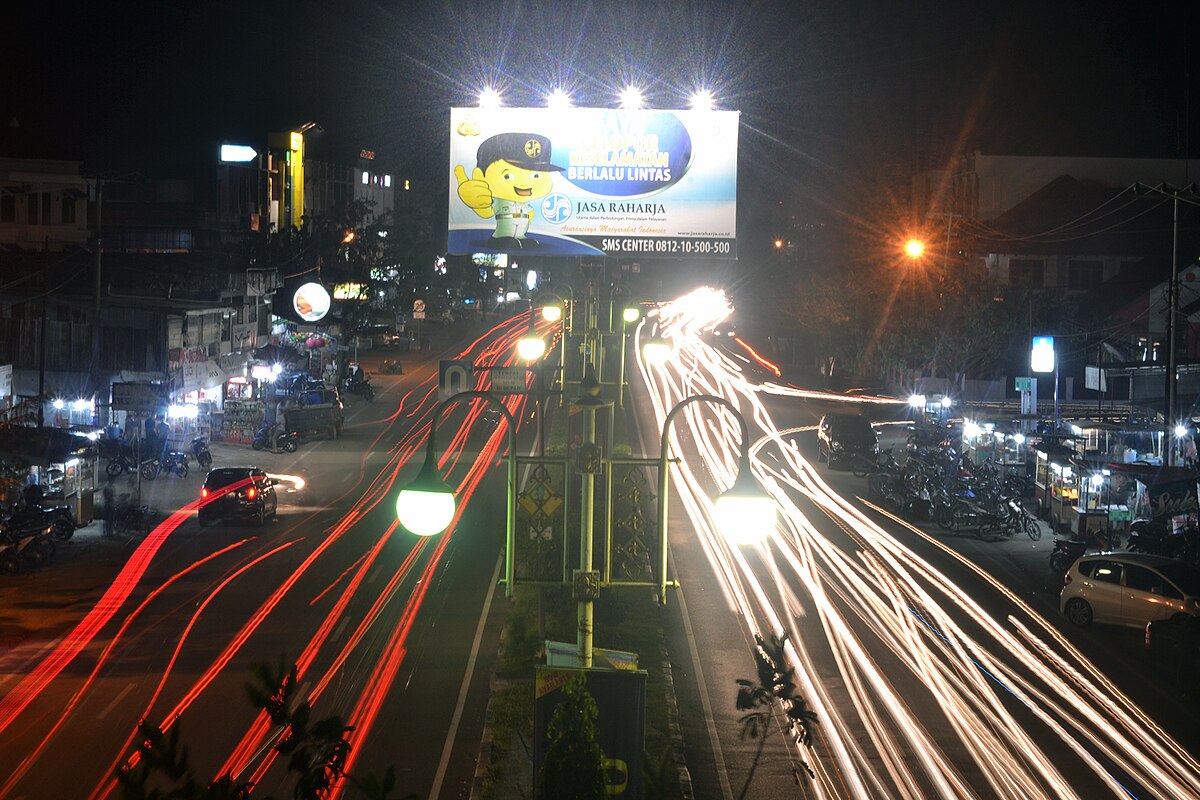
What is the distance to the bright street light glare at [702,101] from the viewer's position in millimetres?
18984

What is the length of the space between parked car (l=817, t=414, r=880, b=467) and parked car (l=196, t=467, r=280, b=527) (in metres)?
17.3

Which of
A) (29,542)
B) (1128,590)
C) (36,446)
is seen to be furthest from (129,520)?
(1128,590)

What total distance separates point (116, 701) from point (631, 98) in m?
11.3

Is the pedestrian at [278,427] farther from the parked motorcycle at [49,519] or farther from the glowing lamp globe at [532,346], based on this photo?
the glowing lamp globe at [532,346]

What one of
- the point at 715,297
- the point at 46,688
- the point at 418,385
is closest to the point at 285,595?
the point at 46,688

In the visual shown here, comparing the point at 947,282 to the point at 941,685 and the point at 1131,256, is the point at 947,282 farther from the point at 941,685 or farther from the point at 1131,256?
the point at 941,685

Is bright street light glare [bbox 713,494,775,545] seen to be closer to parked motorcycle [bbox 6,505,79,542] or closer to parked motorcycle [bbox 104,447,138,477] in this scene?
parked motorcycle [bbox 6,505,79,542]

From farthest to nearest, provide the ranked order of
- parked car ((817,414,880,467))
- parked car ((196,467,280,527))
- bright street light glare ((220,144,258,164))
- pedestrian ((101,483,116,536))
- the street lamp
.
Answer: bright street light glare ((220,144,258,164)), parked car ((817,414,880,467)), parked car ((196,467,280,527)), pedestrian ((101,483,116,536)), the street lamp

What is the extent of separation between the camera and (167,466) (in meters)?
33.6

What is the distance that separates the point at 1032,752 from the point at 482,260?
88.6 meters

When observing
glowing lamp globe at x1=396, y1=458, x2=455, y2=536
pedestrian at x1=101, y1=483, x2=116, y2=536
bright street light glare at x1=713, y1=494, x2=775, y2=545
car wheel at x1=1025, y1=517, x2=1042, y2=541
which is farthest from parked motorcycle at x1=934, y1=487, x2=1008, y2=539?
glowing lamp globe at x1=396, y1=458, x2=455, y2=536

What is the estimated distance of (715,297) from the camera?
7581 cm

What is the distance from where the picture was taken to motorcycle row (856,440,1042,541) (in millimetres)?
27430

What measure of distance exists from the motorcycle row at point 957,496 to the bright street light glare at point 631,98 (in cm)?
1353
